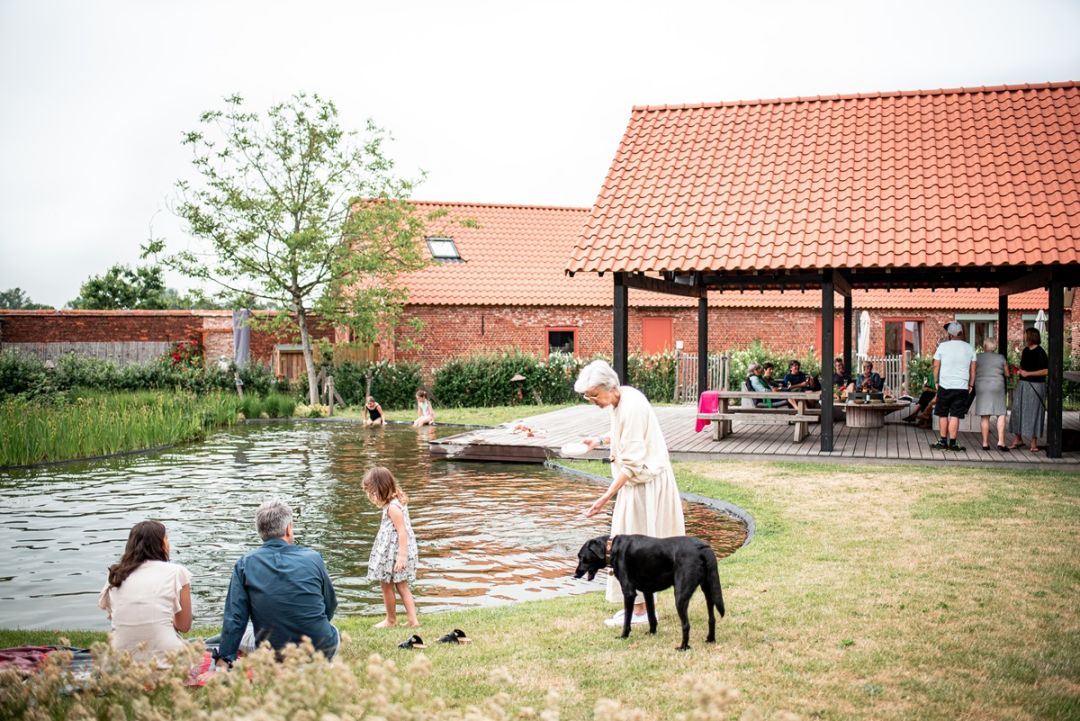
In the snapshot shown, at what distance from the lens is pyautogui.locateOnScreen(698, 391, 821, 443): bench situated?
563 inches

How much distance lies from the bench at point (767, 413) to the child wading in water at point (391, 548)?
9328mm

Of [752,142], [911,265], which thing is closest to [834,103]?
[752,142]

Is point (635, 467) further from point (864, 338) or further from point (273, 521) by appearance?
point (864, 338)

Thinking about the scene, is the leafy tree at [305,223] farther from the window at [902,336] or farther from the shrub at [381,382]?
the window at [902,336]

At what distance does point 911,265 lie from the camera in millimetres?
13195

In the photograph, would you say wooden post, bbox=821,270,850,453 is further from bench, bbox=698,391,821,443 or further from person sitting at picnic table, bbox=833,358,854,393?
person sitting at picnic table, bbox=833,358,854,393

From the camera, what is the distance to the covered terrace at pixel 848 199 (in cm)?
1348

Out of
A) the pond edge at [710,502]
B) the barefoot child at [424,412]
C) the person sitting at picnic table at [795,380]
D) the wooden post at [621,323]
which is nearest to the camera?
the pond edge at [710,502]

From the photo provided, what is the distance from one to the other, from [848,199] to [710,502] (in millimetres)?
6756

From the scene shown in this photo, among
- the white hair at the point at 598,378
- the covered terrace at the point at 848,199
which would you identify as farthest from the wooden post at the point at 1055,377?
the white hair at the point at 598,378

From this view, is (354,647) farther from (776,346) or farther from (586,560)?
(776,346)

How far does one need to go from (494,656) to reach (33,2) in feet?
51.4

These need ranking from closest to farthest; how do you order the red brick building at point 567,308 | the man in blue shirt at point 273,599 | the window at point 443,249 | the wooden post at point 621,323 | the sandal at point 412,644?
the man in blue shirt at point 273,599 → the sandal at point 412,644 → the wooden post at point 621,323 → the red brick building at point 567,308 → the window at point 443,249

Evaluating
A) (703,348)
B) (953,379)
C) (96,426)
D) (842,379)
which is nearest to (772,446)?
(953,379)
